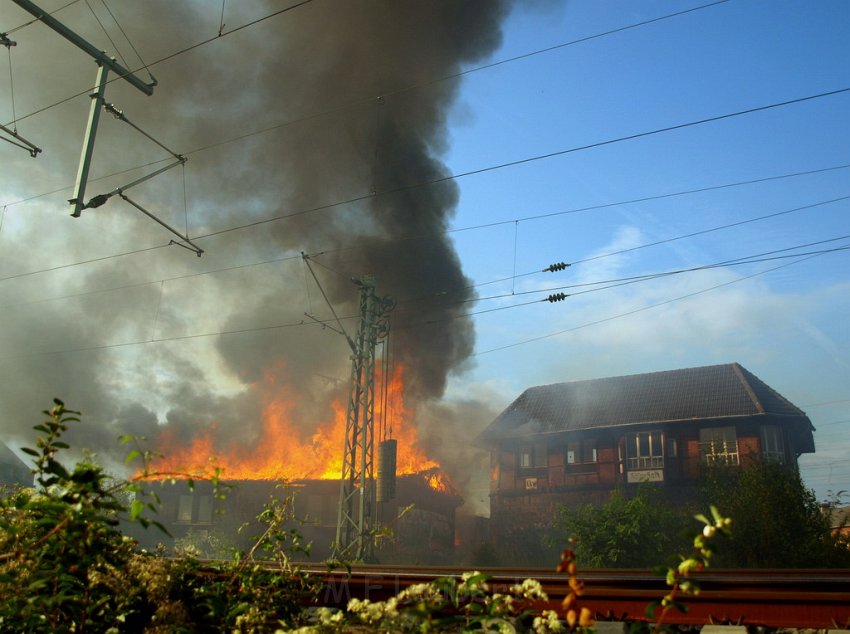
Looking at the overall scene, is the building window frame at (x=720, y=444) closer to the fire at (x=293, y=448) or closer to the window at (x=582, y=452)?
the window at (x=582, y=452)

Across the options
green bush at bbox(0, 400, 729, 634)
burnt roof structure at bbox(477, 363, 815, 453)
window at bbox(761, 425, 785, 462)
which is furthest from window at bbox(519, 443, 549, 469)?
green bush at bbox(0, 400, 729, 634)

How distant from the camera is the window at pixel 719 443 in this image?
33562 mm

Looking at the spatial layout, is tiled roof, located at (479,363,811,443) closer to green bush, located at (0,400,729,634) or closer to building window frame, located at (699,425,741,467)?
building window frame, located at (699,425,741,467)

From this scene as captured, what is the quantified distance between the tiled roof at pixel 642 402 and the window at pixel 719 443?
0.78 m

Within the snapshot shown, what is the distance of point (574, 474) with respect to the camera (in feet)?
123

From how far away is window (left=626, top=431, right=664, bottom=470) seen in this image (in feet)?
117

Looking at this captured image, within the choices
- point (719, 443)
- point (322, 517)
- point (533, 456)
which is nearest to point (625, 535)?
point (719, 443)

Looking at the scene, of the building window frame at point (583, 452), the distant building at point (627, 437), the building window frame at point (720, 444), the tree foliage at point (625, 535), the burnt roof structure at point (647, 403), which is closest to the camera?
the tree foliage at point (625, 535)

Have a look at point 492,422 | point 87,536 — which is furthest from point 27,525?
point 492,422

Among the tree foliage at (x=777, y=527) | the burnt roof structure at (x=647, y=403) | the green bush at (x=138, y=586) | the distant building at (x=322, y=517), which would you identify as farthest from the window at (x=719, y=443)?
the green bush at (x=138, y=586)

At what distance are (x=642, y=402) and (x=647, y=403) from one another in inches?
12.4

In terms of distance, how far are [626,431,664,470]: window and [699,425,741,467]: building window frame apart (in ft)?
6.64

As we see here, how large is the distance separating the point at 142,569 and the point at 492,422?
38.4m

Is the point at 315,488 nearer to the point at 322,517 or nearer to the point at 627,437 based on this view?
the point at 322,517
